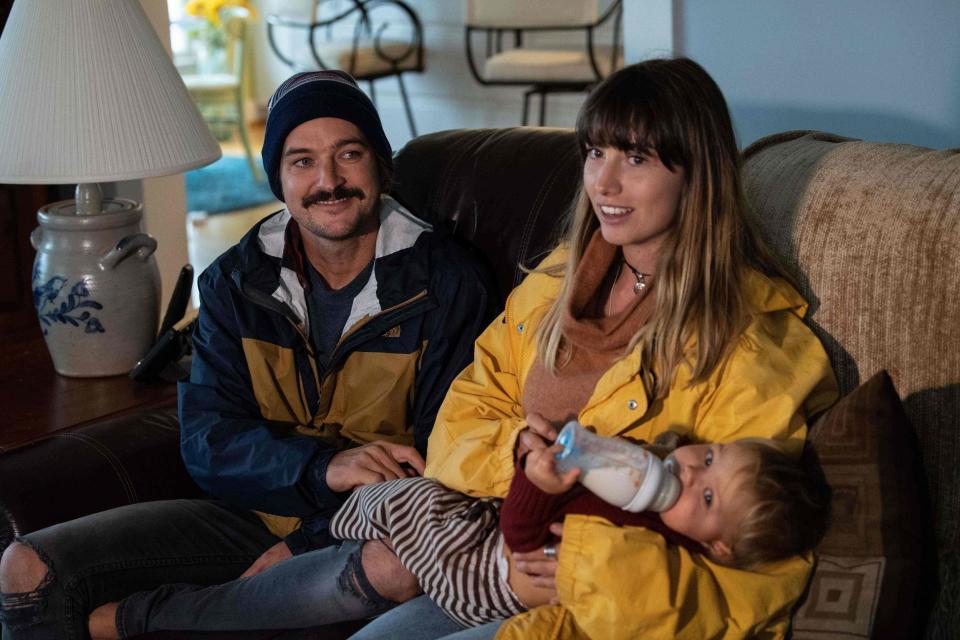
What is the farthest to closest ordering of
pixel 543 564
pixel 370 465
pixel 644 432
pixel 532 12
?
1. pixel 532 12
2. pixel 370 465
3. pixel 644 432
4. pixel 543 564

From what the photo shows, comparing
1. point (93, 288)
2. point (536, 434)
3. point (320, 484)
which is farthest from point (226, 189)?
point (536, 434)

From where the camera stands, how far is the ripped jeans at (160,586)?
5.73ft

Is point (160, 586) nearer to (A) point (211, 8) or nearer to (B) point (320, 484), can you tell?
(B) point (320, 484)

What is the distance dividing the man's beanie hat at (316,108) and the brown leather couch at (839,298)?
0.28 m

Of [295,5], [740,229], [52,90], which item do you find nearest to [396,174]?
[52,90]

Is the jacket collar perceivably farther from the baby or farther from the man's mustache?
the baby

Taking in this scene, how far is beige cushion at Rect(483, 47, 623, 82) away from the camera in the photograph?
5543 millimetres

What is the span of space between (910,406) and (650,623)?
0.49 meters

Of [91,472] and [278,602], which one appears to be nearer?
[278,602]

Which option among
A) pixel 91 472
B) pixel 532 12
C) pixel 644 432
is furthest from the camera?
pixel 532 12

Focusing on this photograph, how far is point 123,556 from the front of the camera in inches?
72.5

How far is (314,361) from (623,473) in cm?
77

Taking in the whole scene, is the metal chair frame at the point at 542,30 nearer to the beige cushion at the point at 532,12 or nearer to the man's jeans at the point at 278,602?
the beige cushion at the point at 532,12

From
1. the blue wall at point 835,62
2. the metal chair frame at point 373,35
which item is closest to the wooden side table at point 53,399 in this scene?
the blue wall at point 835,62
